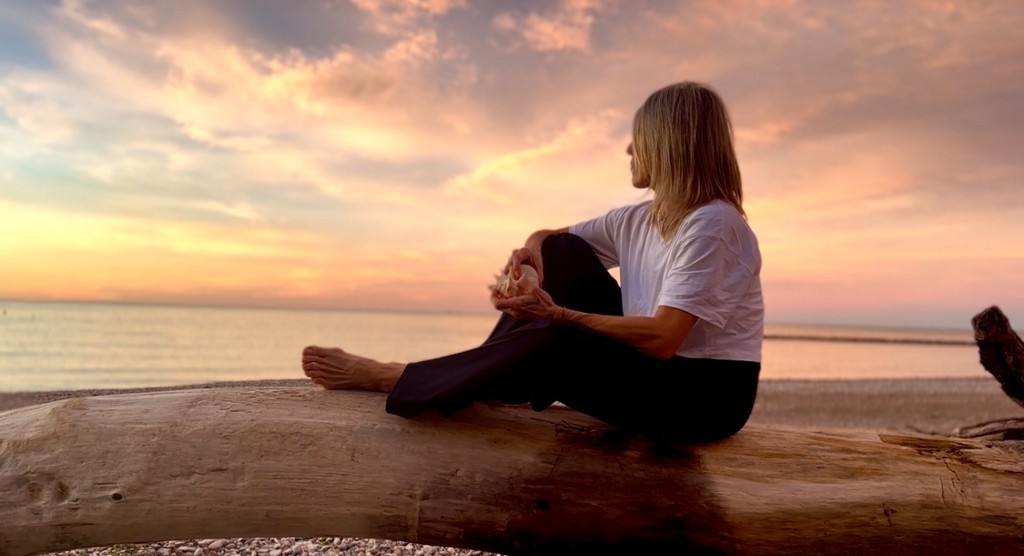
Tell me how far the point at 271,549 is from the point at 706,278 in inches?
127

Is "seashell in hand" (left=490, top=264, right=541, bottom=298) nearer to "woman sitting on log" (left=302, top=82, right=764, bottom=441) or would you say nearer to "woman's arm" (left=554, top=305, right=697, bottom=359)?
"woman sitting on log" (left=302, top=82, right=764, bottom=441)

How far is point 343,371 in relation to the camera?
3.33 metres

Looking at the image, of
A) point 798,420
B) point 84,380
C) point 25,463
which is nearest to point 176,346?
point 84,380

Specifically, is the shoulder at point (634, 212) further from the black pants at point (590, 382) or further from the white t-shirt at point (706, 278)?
the black pants at point (590, 382)

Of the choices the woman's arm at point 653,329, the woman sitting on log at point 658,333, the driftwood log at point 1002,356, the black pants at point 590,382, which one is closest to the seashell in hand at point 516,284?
the woman sitting on log at point 658,333

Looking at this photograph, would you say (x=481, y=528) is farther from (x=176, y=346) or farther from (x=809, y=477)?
(x=176, y=346)

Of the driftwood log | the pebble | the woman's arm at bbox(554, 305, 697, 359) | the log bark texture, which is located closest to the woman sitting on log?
the woman's arm at bbox(554, 305, 697, 359)

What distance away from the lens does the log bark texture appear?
2.89 m

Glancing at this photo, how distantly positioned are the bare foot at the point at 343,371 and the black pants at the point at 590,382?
0.67 feet

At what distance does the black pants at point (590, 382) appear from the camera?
9.64 ft

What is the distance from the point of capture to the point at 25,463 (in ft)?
9.66

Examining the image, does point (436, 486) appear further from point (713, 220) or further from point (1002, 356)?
point (1002, 356)

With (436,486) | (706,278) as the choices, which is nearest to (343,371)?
(436,486)

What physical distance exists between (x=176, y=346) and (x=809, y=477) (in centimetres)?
3321
